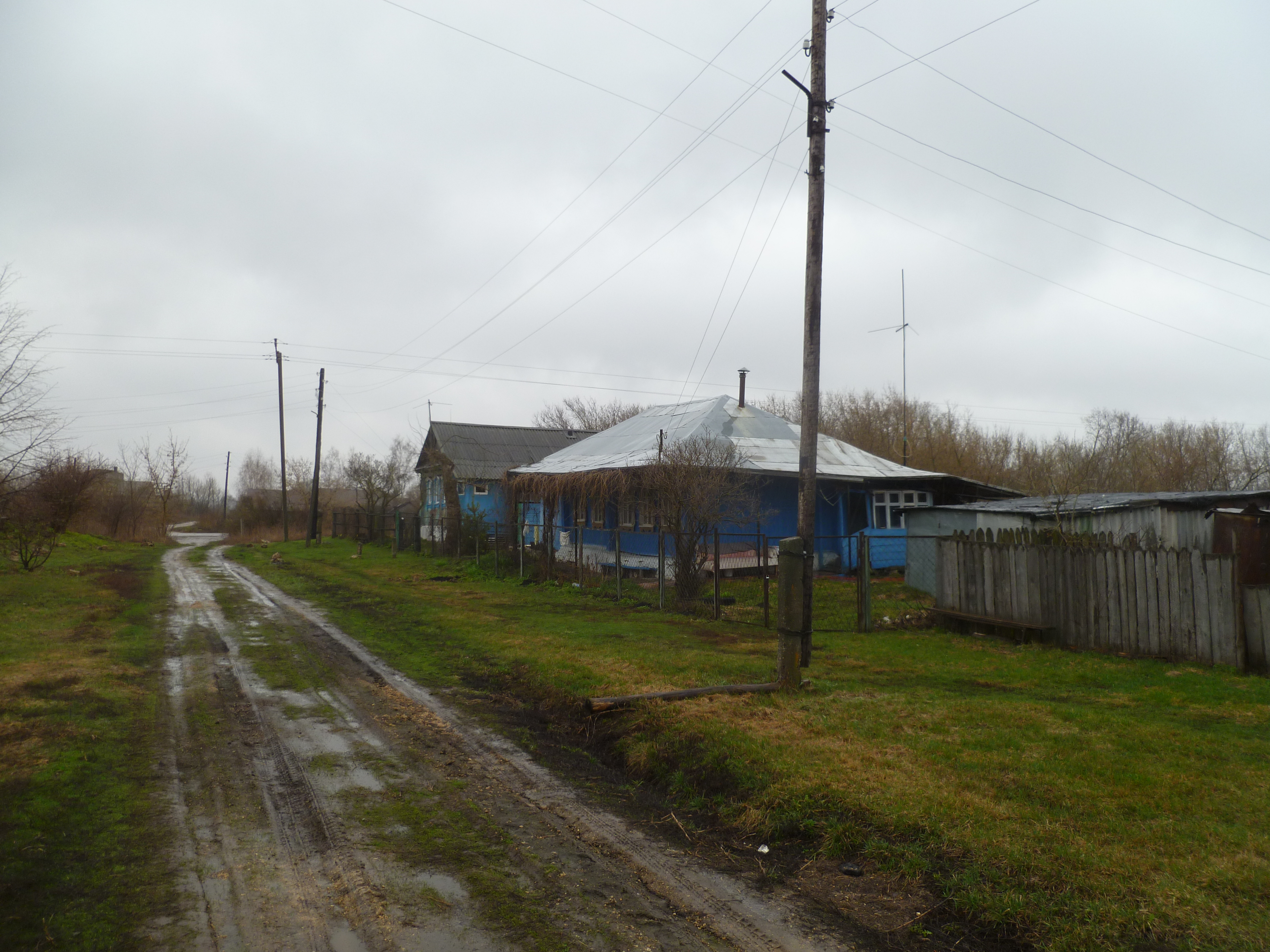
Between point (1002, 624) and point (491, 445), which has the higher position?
point (491, 445)

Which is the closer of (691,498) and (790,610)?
(790,610)

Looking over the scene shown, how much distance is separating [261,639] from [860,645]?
894 cm

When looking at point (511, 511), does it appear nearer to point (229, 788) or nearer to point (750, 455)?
point (750, 455)

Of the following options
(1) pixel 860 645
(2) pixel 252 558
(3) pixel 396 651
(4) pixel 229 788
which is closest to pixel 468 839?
(4) pixel 229 788

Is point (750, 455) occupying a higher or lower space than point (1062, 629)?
higher

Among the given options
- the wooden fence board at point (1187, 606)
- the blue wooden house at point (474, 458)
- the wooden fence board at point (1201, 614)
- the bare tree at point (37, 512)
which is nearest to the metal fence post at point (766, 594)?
the wooden fence board at point (1187, 606)

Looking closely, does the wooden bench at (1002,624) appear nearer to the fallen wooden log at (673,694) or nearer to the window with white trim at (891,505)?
the fallen wooden log at (673,694)

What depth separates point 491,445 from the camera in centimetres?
4162

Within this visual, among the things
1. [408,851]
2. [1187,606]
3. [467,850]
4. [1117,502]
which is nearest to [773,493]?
[1117,502]

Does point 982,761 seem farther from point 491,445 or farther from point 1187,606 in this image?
point 491,445

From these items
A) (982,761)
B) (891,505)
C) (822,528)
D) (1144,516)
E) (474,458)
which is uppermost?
(474,458)

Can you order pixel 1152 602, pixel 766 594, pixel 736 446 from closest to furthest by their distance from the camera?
pixel 1152 602 < pixel 766 594 < pixel 736 446

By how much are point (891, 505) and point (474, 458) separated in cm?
2249

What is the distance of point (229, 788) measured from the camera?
558cm
